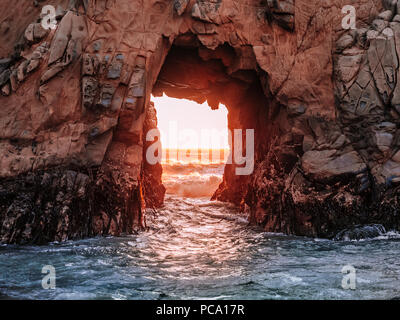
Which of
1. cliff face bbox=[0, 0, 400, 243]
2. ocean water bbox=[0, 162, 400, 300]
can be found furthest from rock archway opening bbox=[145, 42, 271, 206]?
ocean water bbox=[0, 162, 400, 300]

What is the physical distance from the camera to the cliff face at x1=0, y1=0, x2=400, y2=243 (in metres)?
10.0

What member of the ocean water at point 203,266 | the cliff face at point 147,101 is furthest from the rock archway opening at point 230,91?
the ocean water at point 203,266

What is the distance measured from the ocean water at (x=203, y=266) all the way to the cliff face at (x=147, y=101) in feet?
3.19

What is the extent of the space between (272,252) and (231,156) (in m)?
9.82

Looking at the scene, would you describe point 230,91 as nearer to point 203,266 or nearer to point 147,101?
point 147,101

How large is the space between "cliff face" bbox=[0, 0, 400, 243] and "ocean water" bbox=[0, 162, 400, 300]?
971mm

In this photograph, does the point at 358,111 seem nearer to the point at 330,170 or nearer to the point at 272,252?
the point at 330,170

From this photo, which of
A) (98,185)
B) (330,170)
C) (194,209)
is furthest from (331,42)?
(194,209)

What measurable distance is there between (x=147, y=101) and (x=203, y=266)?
5.76 meters

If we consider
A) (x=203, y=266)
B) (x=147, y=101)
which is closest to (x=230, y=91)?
(x=147, y=101)

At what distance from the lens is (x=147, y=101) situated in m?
11.5

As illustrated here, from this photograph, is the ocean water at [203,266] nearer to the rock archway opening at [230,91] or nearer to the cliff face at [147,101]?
the cliff face at [147,101]

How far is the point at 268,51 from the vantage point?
11570 mm

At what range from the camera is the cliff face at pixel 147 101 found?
10031 mm
